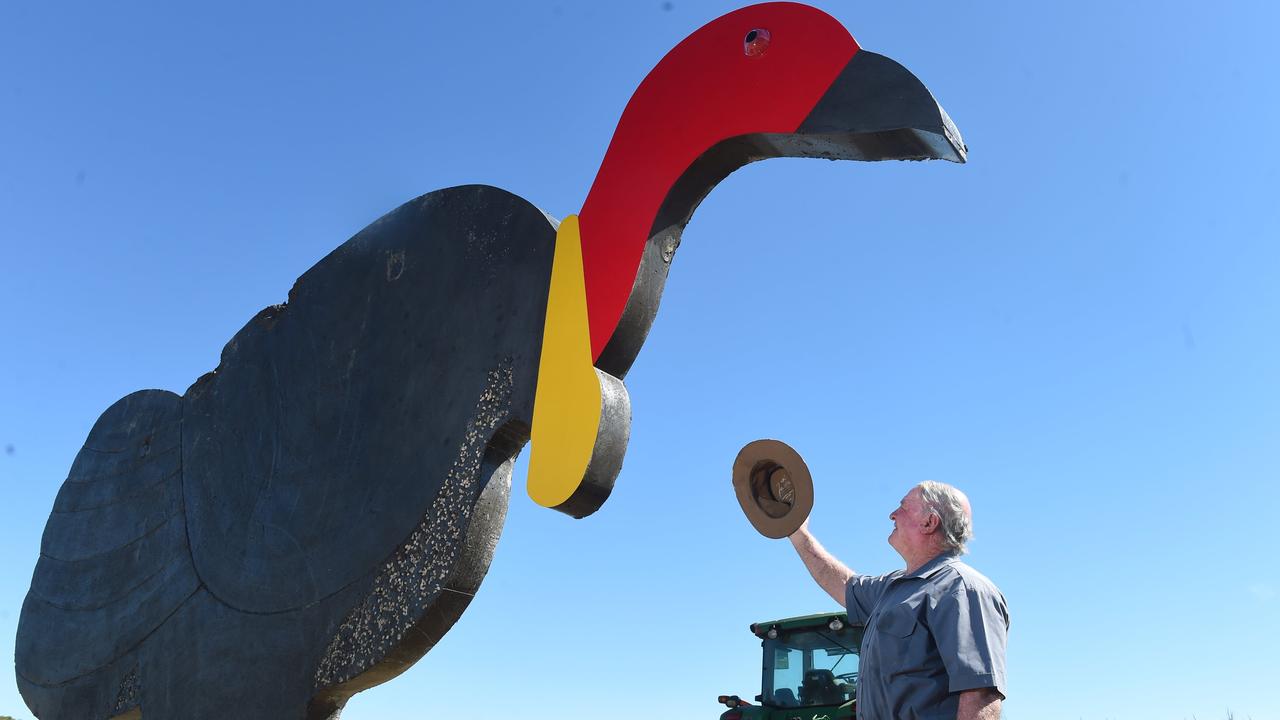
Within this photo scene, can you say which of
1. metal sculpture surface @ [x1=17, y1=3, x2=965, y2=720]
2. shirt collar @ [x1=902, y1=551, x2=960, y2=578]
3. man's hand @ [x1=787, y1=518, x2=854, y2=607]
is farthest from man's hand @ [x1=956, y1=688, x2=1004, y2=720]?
metal sculpture surface @ [x1=17, y1=3, x2=965, y2=720]

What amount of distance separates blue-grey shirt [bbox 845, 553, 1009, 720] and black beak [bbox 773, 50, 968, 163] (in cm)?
109

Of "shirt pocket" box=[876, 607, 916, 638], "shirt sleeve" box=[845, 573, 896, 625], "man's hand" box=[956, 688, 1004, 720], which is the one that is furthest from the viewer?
"shirt sleeve" box=[845, 573, 896, 625]

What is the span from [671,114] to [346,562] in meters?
1.77

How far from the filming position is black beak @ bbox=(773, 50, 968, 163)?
2.66 meters

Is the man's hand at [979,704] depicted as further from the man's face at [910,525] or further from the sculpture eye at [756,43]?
the sculpture eye at [756,43]

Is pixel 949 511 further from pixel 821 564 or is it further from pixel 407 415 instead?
pixel 407 415

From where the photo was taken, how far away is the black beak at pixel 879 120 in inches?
105

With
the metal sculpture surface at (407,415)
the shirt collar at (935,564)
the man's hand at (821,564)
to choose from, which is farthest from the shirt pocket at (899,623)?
the metal sculpture surface at (407,415)

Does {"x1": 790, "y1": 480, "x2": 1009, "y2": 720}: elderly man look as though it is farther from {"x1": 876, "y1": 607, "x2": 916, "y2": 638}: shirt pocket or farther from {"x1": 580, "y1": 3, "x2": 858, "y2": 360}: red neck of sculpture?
{"x1": 580, "y1": 3, "x2": 858, "y2": 360}: red neck of sculpture

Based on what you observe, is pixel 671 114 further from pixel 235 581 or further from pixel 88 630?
pixel 88 630

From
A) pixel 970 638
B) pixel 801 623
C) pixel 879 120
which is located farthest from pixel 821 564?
pixel 801 623

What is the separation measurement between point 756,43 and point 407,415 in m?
1.64

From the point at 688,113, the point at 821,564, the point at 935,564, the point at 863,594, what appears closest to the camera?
the point at 935,564

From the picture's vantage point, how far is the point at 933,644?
7.25 ft
